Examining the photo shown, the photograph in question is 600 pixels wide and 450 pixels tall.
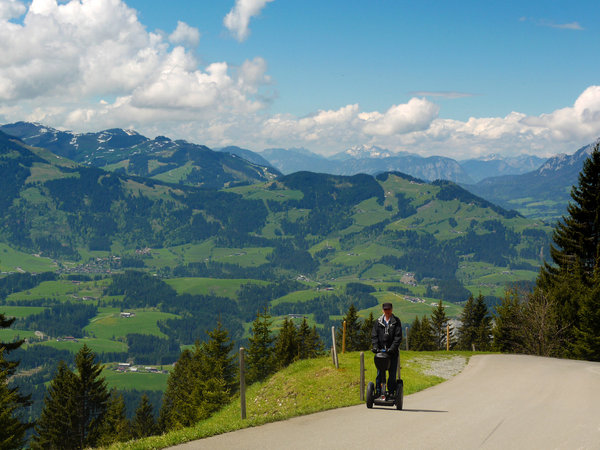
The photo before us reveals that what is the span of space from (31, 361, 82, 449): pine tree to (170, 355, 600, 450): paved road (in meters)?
45.2

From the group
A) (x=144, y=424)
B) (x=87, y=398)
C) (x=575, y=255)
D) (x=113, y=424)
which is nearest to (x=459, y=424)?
(x=575, y=255)

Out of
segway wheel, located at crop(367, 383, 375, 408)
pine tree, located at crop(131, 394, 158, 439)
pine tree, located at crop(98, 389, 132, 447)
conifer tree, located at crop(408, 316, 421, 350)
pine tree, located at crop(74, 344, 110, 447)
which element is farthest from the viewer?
conifer tree, located at crop(408, 316, 421, 350)

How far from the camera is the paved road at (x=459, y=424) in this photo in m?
13.7

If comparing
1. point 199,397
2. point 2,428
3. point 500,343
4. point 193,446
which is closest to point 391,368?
point 193,446

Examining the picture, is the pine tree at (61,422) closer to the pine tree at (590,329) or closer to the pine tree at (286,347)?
the pine tree at (286,347)

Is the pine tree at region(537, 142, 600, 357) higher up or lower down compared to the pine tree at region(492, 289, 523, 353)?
higher up

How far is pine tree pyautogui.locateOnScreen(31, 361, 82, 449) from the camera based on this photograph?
53188mm

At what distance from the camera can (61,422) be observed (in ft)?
176

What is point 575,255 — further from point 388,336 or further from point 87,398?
point 87,398

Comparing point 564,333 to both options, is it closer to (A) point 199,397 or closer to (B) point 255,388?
(B) point 255,388

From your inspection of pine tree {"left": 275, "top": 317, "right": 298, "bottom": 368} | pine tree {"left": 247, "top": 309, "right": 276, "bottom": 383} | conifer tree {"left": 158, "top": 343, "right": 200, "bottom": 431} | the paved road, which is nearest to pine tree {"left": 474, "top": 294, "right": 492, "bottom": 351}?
pine tree {"left": 275, "top": 317, "right": 298, "bottom": 368}

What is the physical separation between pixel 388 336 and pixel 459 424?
3.57 m

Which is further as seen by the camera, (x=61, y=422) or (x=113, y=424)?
(x=113, y=424)

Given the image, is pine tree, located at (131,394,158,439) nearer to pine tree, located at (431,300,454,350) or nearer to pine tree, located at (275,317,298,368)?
pine tree, located at (275,317,298,368)
